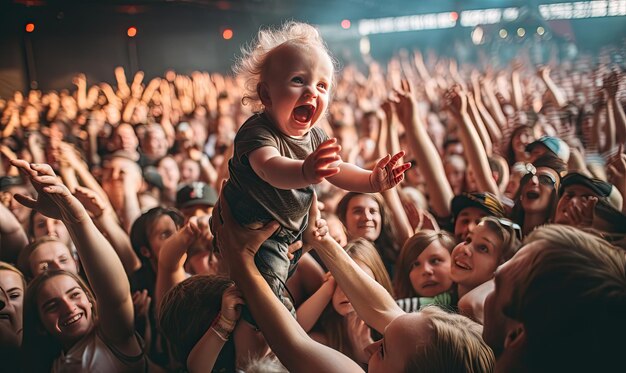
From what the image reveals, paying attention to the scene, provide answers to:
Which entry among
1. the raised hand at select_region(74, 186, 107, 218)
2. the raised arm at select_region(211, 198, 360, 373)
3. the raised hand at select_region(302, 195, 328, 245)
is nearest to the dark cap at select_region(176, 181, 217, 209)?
the raised hand at select_region(74, 186, 107, 218)

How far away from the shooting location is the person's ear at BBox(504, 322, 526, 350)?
1.10m

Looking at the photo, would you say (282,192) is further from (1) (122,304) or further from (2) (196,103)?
(2) (196,103)

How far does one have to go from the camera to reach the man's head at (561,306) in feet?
3.29

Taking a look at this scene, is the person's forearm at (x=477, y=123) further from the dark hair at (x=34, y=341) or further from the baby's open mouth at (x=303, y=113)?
the dark hair at (x=34, y=341)

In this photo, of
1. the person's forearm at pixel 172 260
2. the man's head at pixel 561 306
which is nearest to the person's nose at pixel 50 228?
the person's forearm at pixel 172 260

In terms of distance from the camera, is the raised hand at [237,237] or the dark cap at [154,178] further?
the dark cap at [154,178]

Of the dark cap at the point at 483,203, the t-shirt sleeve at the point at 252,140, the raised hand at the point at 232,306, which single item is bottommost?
the raised hand at the point at 232,306

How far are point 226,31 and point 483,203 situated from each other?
1473cm

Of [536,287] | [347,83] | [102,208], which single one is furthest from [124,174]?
[347,83]

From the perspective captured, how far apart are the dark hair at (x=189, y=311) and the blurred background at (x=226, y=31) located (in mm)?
4062

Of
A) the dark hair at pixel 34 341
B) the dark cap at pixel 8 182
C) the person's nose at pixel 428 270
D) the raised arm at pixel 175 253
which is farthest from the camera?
the dark cap at pixel 8 182

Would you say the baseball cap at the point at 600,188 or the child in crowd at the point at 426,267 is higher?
the baseball cap at the point at 600,188

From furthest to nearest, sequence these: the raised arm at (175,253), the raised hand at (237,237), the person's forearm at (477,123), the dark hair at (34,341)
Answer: the person's forearm at (477,123)
the raised arm at (175,253)
the dark hair at (34,341)
the raised hand at (237,237)

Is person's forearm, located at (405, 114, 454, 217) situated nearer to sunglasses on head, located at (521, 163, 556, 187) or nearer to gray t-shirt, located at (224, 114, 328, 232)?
sunglasses on head, located at (521, 163, 556, 187)
